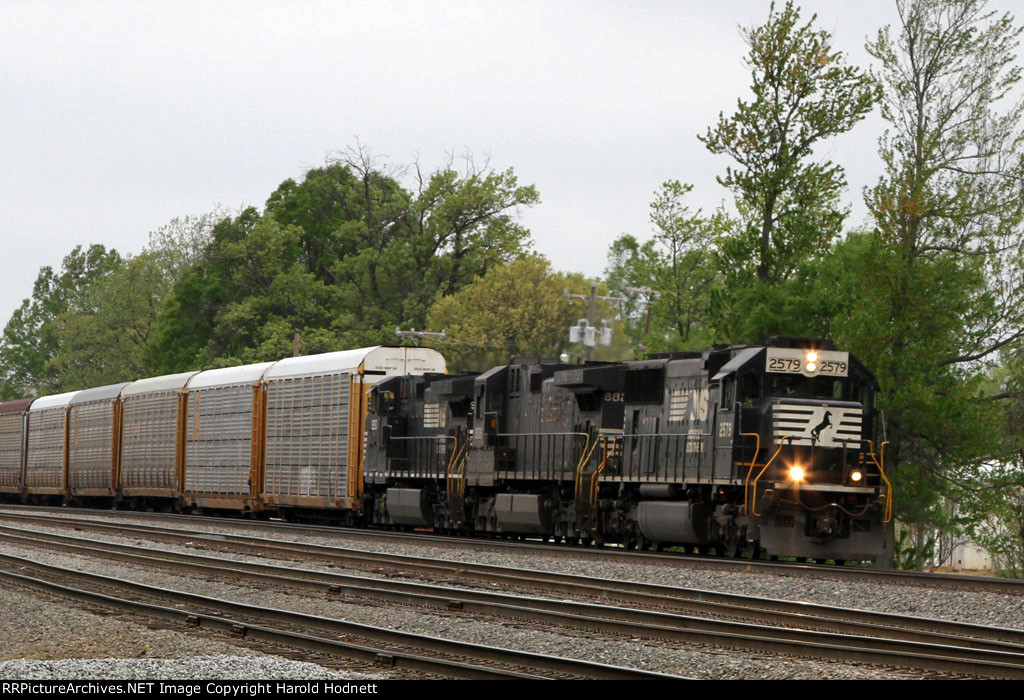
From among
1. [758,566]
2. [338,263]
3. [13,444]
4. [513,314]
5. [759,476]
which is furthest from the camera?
[338,263]

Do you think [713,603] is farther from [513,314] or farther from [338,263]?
[338,263]

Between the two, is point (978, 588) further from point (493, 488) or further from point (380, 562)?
point (493, 488)

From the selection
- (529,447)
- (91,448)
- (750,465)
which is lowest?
(91,448)

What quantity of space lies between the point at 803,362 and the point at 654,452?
3.05m

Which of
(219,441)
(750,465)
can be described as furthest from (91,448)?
(750,465)

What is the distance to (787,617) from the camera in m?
11.9

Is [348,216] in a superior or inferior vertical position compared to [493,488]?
superior

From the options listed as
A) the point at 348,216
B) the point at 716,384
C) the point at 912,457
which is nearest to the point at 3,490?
the point at 348,216

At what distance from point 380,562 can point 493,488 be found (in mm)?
6847

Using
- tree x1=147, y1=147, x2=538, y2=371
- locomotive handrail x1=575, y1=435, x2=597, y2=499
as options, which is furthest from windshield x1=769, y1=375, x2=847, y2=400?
tree x1=147, y1=147, x2=538, y2=371

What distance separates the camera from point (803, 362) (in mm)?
18547

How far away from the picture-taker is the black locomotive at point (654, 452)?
712 inches

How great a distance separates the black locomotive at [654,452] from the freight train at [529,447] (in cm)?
3

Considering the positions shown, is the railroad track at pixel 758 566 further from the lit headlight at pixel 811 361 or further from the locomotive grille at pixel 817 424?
the lit headlight at pixel 811 361
